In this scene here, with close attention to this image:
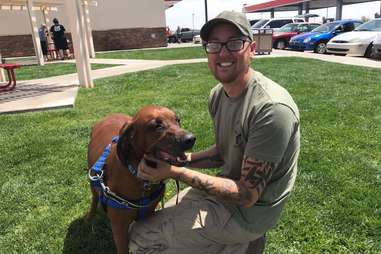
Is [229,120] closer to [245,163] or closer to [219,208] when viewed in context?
[245,163]

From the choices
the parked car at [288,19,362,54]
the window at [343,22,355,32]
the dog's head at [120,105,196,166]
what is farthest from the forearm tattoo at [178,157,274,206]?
the window at [343,22,355,32]

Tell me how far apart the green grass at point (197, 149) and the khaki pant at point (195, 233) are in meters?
0.79

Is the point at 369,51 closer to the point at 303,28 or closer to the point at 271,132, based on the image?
the point at 303,28

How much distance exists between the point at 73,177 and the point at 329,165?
119 inches

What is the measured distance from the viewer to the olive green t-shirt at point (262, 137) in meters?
2.10

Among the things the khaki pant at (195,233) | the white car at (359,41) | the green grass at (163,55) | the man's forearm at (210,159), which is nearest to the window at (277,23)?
the green grass at (163,55)

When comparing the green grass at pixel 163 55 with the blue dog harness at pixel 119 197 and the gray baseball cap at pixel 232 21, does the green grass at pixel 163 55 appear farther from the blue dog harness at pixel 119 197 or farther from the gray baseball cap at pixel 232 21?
the gray baseball cap at pixel 232 21

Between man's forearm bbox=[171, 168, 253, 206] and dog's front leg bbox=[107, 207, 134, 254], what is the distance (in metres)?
0.57

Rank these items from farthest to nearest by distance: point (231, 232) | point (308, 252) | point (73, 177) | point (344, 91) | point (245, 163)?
1. point (344, 91)
2. point (73, 177)
3. point (308, 252)
4. point (231, 232)
5. point (245, 163)

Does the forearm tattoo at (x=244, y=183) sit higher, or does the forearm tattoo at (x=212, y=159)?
the forearm tattoo at (x=244, y=183)

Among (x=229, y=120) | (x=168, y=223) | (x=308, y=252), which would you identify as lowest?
(x=308, y=252)

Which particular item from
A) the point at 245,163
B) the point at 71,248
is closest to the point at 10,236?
the point at 71,248

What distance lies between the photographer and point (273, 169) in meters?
2.17

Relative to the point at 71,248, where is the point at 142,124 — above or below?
above
